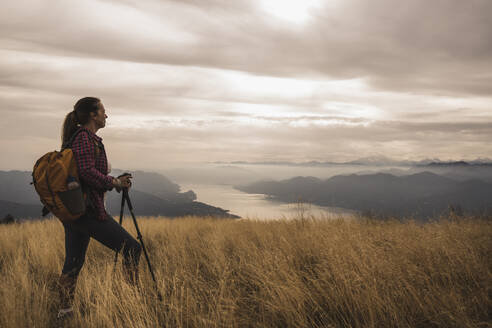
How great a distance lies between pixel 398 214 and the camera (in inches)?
355

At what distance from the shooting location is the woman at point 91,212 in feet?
9.82

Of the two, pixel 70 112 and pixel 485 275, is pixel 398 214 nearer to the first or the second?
pixel 485 275

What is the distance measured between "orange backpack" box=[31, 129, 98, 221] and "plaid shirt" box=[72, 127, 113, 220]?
0.25ft

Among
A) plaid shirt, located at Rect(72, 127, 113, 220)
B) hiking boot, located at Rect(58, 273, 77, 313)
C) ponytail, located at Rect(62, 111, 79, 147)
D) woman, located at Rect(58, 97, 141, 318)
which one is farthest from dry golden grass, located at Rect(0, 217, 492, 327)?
ponytail, located at Rect(62, 111, 79, 147)

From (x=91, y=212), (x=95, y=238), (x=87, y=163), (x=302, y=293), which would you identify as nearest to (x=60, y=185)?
(x=87, y=163)

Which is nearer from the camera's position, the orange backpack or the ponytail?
the orange backpack

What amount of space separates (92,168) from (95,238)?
2.50 feet

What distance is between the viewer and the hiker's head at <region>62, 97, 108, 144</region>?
10.4 ft

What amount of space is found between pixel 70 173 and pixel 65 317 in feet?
5.31

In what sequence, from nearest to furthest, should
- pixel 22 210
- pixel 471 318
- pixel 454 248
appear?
1. pixel 471 318
2. pixel 454 248
3. pixel 22 210

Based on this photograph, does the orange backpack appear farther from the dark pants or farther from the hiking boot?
the hiking boot

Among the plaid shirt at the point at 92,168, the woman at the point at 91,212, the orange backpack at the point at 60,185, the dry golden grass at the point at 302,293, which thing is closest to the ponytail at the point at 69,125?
the woman at the point at 91,212

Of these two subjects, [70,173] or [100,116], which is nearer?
[70,173]

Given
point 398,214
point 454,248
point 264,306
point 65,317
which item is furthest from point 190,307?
point 398,214
